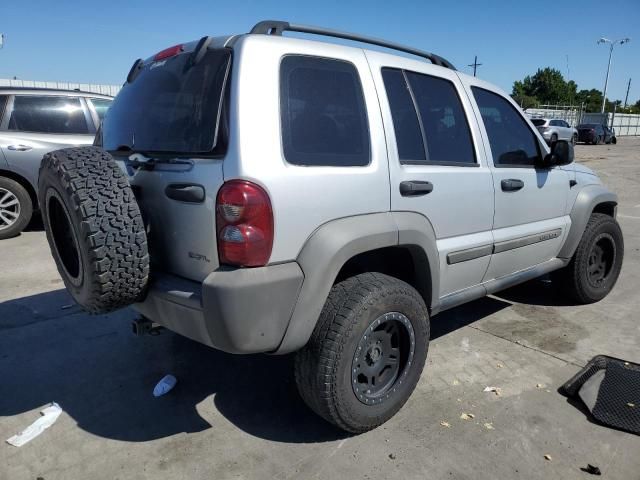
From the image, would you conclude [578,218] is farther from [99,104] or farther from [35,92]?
[35,92]

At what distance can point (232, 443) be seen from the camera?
2.55 metres

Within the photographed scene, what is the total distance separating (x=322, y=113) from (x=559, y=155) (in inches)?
85.4

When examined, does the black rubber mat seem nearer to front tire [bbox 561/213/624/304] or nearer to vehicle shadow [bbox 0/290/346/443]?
front tire [bbox 561/213/624/304]

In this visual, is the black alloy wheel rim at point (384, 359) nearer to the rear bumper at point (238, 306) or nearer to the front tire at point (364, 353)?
the front tire at point (364, 353)

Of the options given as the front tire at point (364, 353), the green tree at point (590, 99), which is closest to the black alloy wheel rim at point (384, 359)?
the front tire at point (364, 353)

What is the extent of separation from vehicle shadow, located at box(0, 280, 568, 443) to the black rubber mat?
3.39 ft

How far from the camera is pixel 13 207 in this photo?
21.6 feet

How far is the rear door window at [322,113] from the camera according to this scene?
7.42 ft

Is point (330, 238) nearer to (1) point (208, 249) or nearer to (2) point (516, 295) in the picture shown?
(1) point (208, 249)

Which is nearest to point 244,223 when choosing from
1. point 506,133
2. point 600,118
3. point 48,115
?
point 506,133

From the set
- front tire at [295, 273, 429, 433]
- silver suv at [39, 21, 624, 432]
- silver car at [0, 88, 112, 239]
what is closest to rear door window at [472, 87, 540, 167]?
silver suv at [39, 21, 624, 432]

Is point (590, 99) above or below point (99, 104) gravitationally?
above

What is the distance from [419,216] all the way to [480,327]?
5.64 ft

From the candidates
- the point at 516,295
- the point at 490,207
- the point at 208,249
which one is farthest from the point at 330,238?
the point at 516,295
